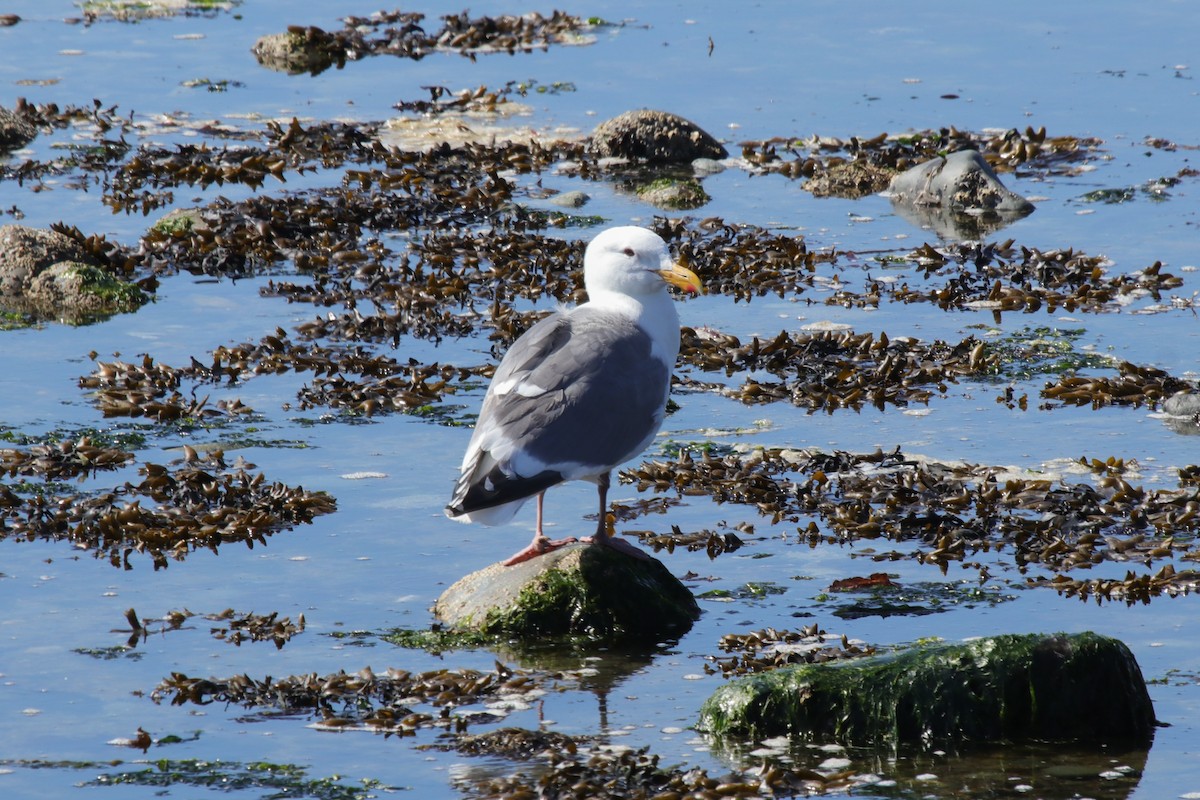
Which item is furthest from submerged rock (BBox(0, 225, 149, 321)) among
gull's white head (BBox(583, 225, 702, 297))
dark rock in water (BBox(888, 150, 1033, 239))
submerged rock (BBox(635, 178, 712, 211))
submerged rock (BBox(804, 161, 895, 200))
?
dark rock in water (BBox(888, 150, 1033, 239))

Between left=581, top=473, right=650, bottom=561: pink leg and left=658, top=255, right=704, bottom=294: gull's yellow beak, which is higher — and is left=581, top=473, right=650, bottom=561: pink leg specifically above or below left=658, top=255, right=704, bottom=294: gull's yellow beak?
below

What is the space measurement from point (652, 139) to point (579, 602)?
8.79 m

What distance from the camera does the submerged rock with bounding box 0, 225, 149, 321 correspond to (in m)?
11.4

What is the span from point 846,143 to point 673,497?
7940 millimetres

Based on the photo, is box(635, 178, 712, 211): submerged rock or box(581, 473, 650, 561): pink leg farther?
box(635, 178, 712, 211): submerged rock

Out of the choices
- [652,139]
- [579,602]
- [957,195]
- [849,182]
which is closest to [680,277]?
[579,602]

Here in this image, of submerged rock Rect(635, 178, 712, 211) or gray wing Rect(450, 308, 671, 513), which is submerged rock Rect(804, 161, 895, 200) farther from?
gray wing Rect(450, 308, 671, 513)

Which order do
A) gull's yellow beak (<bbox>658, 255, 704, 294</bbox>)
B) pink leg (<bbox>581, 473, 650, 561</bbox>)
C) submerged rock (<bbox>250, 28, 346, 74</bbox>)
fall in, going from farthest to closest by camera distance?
1. submerged rock (<bbox>250, 28, 346, 74</bbox>)
2. gull's yellow beak (<bbox>658, 255, 704, 294</bbox>)
3. pink leg (<bbox>581, 473, 650, 561</bbox>)

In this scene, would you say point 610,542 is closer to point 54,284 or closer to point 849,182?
point 54,284

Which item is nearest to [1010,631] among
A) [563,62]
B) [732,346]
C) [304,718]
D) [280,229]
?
[304,718]

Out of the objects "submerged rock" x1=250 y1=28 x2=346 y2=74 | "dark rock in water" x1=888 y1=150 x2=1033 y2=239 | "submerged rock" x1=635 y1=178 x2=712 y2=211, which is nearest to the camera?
"dark rock in water" x1=888 y1=150 x2=1033 y2=239

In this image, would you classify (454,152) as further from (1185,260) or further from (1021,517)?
(1021,517)

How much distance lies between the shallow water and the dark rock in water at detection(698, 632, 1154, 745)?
162 millimetres

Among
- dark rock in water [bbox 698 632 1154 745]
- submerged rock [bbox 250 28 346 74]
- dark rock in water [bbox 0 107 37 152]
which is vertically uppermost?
submerged rock [bbox 250 28 346 74]
